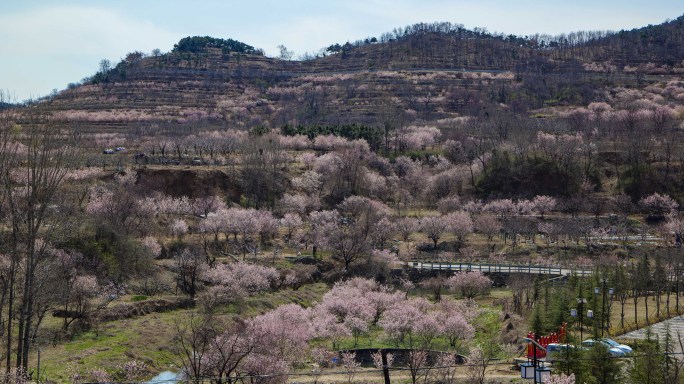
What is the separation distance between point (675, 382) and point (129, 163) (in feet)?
220

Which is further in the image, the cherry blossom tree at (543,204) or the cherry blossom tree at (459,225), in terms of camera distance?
the cherry blossom tree at (543,204)

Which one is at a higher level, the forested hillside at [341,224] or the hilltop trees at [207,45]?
the hilltop trees at [207,45]

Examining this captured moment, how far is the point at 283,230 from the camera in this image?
237 ft

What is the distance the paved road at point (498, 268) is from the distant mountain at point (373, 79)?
5844 cm

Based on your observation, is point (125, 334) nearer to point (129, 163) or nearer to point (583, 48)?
point (129, 163)

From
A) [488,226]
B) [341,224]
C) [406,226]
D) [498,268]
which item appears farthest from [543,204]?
[341,224]

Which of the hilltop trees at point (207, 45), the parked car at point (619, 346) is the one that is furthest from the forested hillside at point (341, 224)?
the hilltop trees at point (207, 45)

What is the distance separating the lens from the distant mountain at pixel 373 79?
12962 centimetres

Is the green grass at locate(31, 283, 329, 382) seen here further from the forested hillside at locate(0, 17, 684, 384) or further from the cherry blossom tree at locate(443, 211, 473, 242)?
the cherry blossom tree at locate(443, 211, 473, 242)

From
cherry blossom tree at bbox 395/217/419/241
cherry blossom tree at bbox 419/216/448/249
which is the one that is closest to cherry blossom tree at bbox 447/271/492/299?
cherry blossom tree at bbox 419/216/448/249

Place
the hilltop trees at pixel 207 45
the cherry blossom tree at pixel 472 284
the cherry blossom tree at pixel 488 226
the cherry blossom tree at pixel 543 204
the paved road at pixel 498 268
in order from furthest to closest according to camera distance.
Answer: the hilltop trees at pixel 207 45 < the cherry blossom tree at pixel 543 204 < the cherry blossom tree at pixel 488 226 < the paved road at pixel 498 268 < the cherry blossom tree at pixel 472 284

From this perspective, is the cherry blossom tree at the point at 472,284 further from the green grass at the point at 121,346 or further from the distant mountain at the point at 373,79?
the distant mountain at the point at 373,79

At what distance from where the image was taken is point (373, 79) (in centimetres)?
15175

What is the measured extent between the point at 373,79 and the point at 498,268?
96.6 metres
